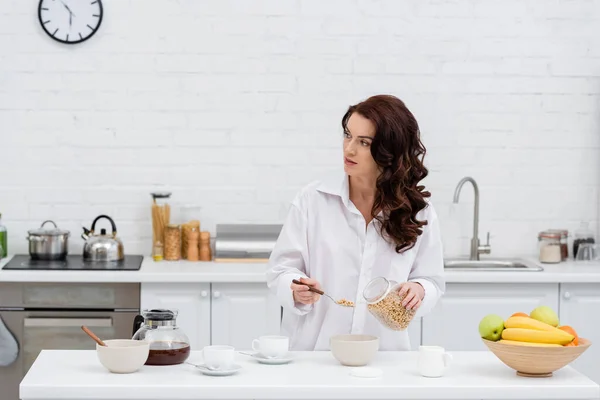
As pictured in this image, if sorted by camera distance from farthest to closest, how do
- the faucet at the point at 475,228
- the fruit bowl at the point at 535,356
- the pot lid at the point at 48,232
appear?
the faucet at the point at 475,228 < the pot lid at the point at 48,232 < the fruit bowl at the point at 535,356

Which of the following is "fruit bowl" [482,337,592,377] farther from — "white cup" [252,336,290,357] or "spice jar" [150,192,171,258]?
"spice jar" [150,192,171,258]

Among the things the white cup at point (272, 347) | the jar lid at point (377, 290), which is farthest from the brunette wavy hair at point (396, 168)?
the white cup at point (272, 347)

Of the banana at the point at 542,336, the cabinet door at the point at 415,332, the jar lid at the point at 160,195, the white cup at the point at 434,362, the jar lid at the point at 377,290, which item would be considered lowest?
the cabinet door at the point at 415,332

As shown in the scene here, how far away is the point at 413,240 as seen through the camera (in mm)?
3098

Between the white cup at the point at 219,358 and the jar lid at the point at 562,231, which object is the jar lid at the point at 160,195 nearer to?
the jar lid at the point at 562,231

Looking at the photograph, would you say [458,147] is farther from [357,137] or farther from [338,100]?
[357,137]

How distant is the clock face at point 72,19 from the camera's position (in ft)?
15.6

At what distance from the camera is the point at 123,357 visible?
2.52 m

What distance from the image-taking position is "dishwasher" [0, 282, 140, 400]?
4281 mm

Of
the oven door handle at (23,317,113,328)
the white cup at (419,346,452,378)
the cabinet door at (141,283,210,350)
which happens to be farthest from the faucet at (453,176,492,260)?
the white cup at (419,346,452,378)

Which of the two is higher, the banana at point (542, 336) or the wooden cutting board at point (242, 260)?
the banana at point (542, 336)

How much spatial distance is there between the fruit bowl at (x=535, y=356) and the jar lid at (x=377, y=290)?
344 millimetres

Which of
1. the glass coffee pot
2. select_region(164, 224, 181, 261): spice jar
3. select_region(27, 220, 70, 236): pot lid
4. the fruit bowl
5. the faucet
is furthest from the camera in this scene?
the faucet

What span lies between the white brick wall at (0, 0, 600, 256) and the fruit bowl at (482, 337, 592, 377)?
2.37 meters
